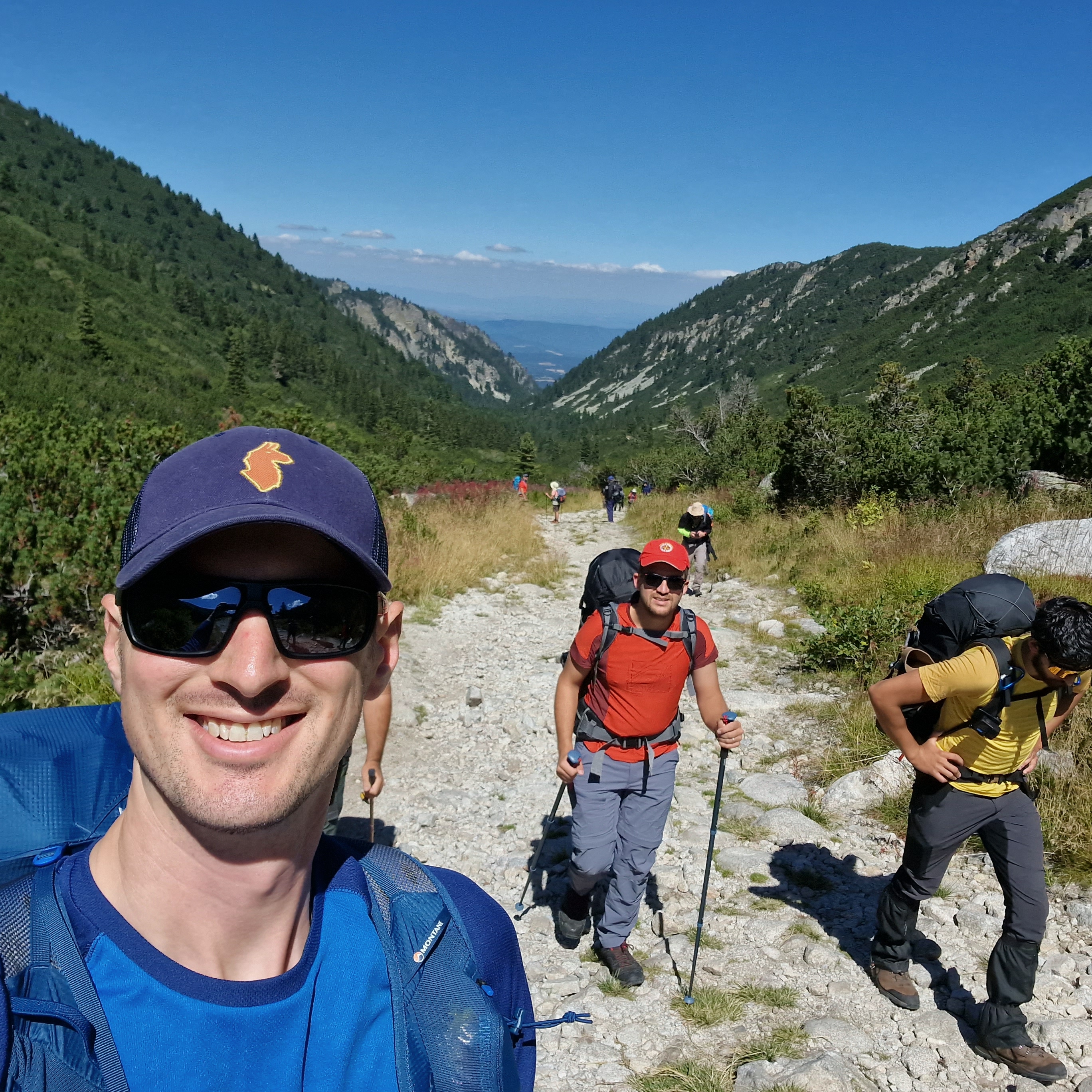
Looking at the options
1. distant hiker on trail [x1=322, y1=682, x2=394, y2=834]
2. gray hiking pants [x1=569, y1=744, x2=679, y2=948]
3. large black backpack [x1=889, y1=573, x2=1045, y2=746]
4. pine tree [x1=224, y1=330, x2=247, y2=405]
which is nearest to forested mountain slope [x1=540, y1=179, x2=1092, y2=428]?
pine tree [x1=224, y1=330, x2=247, y2=405]

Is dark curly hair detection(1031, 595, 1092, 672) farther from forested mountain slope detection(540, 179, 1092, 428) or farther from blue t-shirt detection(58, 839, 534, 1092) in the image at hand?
forested mountain slope detection(540, 179, 1092, 428)

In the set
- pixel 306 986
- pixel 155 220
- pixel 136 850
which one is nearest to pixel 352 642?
pixel 136 850

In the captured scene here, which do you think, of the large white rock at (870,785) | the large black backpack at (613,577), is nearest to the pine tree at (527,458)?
the large white rock at (870,785)

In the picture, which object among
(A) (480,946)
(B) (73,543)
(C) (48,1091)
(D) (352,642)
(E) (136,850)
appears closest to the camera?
(C) (48,1091)

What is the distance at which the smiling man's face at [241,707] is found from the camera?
98cm

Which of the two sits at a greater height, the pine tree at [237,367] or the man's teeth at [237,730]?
the pine tree at [237,367]

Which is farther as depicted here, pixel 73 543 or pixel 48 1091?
pixel 73 543

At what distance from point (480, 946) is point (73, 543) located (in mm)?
4812

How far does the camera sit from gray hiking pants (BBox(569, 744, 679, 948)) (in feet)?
11.2

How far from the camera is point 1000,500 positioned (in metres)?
10.2

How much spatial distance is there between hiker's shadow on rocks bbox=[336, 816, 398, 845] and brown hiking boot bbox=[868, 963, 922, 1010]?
2851mm

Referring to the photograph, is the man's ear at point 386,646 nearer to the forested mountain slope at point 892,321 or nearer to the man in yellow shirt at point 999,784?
the man in yellow shirt at point 999,784

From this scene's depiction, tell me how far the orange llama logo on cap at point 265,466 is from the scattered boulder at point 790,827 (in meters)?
4.47

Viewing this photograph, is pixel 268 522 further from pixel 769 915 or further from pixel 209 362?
pixel 209 362
